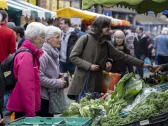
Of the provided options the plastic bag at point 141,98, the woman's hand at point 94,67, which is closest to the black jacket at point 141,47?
the woman's hand at point 94,67

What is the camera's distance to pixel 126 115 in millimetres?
5883

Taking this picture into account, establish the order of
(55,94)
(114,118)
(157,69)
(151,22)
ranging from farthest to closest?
(151,22) < (157,69) < (55,94) < (114,118)

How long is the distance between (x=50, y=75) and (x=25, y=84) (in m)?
1.07

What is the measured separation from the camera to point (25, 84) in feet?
20.9

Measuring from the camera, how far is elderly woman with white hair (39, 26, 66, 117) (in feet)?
24.0

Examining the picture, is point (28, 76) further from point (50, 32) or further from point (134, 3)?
point (134, 3)

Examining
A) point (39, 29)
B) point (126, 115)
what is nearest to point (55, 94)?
point (39, 29)

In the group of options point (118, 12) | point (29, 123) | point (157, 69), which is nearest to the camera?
point (29, 123)

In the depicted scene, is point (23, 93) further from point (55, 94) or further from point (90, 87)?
point (90, 87)

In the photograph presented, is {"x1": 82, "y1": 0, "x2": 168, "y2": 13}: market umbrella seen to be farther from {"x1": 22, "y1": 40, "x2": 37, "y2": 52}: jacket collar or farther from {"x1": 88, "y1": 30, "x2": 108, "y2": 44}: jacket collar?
{"x1": 22, "y1": 40, "x2": 37, "y2": 52}: jacket collar

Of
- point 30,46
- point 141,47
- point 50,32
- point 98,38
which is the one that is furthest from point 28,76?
point 141,47

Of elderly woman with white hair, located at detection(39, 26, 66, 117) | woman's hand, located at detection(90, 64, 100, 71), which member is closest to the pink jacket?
elderly woman with white hair, located at detection(39, 26, 66, 117)

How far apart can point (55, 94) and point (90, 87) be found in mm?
1110

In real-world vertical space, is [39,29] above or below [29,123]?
above
